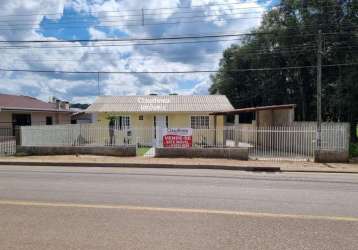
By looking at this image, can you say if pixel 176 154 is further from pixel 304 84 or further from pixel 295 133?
pixel 304 84

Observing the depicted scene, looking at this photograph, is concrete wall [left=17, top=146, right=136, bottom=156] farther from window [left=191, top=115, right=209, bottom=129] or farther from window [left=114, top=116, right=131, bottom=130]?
window [left=191, top=115, right=209, bottom=129]

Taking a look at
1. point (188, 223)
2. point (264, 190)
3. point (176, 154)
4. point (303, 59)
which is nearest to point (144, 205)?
point (188, 223)

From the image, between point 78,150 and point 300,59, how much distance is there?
26644mm

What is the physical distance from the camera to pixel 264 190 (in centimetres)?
856

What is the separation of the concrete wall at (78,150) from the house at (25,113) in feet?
17.0

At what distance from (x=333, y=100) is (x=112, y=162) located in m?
22.3

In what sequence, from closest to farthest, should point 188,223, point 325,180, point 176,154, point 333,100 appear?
point 188,223 → point 325,180 → point 176,154 → point 333,100

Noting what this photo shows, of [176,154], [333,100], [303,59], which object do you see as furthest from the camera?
[303,59]

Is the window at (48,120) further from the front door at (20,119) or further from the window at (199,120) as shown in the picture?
the window at (199,120)

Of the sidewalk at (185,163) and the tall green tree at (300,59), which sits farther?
the tall green tree at (300,59)

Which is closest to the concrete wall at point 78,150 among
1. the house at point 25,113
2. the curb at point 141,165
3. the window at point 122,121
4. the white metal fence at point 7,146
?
the white metal fence at point 7,146

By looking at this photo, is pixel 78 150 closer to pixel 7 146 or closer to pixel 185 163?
pixel 7 146

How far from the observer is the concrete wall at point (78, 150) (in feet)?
55.7

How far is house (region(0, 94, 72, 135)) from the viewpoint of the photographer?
26.6m
